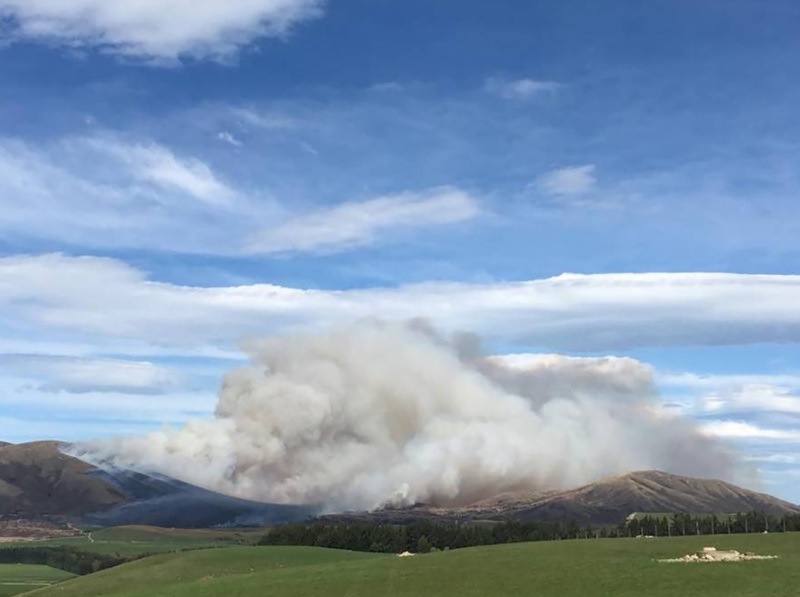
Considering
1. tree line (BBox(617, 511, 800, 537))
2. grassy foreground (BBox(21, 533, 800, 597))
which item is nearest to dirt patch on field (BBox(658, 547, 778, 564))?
grassy foreground (BBox(21, 533, 800, 597))

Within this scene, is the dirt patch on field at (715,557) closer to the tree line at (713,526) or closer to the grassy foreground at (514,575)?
the grassy foreground at (514,575)

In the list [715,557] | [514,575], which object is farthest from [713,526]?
[514,575]

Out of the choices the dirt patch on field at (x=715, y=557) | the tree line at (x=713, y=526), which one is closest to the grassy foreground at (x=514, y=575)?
the dirt patch on field at (x=715, y=557)

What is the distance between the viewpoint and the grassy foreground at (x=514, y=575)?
74312mm

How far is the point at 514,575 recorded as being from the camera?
3297 inches

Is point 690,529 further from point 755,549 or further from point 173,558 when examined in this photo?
point 173,558

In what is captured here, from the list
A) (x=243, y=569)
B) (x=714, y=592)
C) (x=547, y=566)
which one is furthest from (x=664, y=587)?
(x=243, y=569)

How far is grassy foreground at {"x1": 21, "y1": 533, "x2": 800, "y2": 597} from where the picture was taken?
74312 millimetres

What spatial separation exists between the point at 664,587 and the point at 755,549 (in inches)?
1242

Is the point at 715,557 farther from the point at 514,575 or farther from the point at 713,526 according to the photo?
the point at 713,526

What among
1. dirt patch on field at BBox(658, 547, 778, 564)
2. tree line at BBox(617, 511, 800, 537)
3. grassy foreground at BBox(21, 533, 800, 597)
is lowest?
grassy foreground at BBox(21, 533, 800, 597)

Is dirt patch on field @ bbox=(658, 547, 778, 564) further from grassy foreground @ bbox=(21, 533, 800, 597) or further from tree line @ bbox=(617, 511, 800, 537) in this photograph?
tree line @ bbox=(617, 511, 800, 537)

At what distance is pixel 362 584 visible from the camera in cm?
8519

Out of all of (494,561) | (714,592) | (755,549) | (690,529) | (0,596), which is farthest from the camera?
(690,529)
